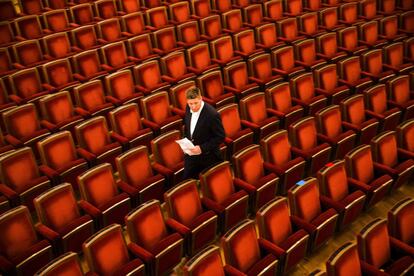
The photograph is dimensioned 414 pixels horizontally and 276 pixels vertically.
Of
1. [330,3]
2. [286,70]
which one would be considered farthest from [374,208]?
[330,3]

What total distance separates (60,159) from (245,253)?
323 millimetres

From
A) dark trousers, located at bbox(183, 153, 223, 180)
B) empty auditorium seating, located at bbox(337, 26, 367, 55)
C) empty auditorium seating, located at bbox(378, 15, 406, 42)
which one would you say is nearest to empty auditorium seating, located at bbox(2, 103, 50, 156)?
dark trousers, located at bbox(183, 153, 223, 180)

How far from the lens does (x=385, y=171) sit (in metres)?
0.66

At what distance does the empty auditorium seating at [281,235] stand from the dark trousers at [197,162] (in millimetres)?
117

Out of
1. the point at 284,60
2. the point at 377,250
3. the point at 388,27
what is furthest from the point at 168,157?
the point at 388,27

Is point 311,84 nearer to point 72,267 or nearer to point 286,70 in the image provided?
point 286,70

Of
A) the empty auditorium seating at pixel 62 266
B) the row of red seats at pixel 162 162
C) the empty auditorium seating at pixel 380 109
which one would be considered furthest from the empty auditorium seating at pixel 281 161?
the empty auditorium seating at pixel 62 266

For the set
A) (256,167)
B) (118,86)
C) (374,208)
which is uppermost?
(118,86)

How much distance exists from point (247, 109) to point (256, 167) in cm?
16

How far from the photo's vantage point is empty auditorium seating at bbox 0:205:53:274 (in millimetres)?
479

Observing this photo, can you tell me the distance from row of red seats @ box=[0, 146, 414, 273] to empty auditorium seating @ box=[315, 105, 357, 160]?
78 mm

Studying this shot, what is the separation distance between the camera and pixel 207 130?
0.58 meters

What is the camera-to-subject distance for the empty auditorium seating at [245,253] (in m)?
0.48

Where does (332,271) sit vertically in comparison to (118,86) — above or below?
below
